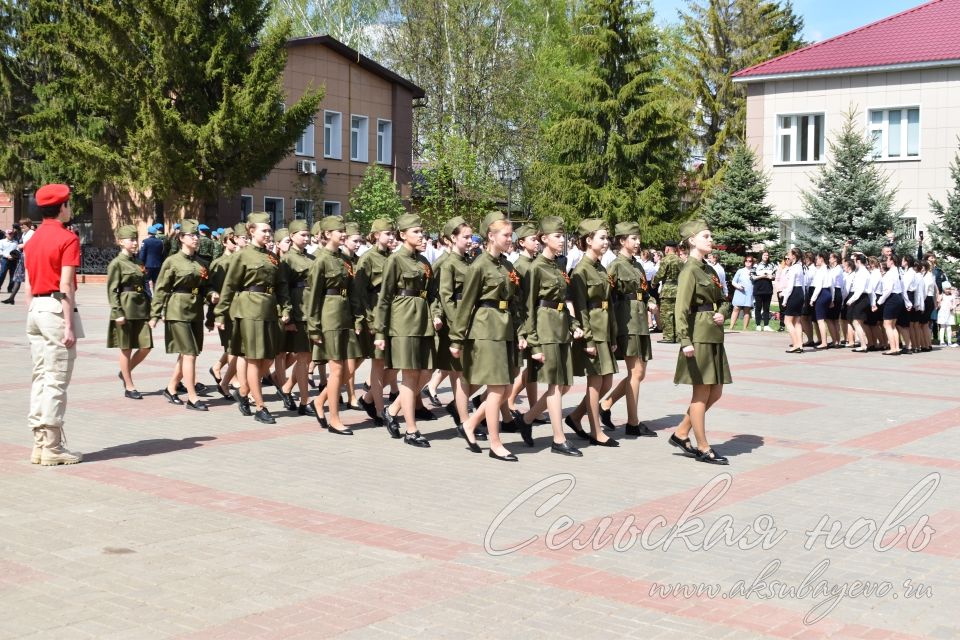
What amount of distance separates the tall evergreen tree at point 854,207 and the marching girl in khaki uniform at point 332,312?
71.2ft

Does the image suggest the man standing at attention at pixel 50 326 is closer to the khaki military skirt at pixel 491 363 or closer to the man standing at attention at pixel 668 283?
the khaki military skirt at pixel 491 363

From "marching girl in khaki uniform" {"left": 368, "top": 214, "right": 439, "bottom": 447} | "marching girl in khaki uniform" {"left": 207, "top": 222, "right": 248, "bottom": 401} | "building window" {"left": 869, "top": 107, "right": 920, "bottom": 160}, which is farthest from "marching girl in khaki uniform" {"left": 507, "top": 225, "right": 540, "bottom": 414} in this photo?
"building window" {"left": 869, "top": 107, "right": 920, "bottom": 160}

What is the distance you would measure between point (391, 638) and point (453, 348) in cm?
476

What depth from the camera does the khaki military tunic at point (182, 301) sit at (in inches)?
478

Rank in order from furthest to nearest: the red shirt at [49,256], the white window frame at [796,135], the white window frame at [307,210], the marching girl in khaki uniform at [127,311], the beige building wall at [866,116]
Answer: the white window frame at [307,210]
the white window frame at [796,135]
the beige building wall at [866,116]
the marching girl in khaki uniform at [127,311]
the red shirt at [49,256]

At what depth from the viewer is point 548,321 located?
9.79 m

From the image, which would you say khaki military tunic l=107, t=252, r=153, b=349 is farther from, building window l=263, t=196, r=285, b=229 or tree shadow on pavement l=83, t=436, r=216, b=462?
building window l=263, t=196, r=285, b=229

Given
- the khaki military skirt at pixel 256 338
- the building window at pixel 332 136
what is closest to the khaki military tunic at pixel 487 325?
the khaki military skirt at pixel 256 338

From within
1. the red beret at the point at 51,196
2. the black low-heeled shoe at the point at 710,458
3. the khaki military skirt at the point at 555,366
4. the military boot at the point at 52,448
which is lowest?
the black low-heeled shoe at the point at 710,458

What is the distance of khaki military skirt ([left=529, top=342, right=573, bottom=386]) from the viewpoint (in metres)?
9.70

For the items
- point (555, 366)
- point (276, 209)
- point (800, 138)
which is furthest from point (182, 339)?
point (276, 209)

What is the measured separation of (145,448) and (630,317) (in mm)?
4552

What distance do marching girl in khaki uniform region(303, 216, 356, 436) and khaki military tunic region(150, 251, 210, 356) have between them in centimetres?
180

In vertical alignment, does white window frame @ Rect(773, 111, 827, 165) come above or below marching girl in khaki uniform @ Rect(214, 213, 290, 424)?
above
